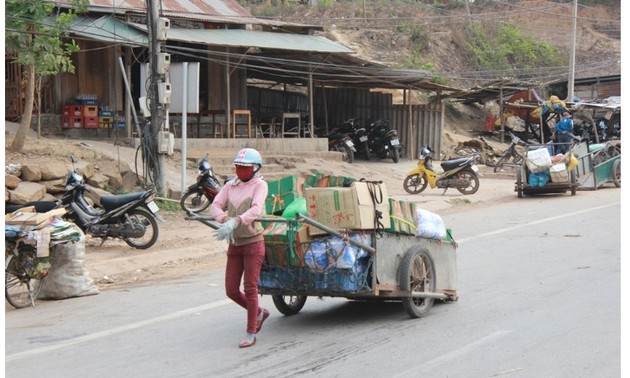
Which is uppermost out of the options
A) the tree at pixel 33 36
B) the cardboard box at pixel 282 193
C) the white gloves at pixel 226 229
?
the tree at pixel 33 36

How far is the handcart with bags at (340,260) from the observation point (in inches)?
320

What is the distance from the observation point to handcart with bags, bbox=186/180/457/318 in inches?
320

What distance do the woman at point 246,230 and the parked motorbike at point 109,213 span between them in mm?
6728

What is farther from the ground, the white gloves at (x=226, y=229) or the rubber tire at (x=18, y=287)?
the white gloves at (x=226, y=229)

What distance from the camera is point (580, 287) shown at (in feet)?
34.3

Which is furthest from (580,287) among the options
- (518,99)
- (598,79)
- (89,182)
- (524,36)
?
(524,36)

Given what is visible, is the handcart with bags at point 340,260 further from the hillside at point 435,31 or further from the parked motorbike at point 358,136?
the hillside at point 435,31

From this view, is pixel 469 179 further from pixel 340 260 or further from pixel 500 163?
pixel 340 260

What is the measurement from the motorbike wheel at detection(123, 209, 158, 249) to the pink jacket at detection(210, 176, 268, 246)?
6985 mm

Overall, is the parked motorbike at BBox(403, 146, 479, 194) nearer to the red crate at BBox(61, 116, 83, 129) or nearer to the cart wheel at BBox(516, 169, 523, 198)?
the cart wheel at BBox(516, 169, 523, 198)

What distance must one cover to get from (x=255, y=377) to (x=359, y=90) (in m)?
28.1

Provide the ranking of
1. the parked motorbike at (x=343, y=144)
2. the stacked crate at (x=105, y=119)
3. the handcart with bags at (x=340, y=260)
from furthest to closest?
the parked motorbike at (x=343, y=144) → the stacked crate at (x=105, y=119) → the handcart with bags at (x=340, y=260)

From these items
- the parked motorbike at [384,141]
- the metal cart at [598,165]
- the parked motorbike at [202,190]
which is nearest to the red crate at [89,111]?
the parked motorbike at [202,190]

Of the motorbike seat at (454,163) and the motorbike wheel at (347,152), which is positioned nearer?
the motorbike seat at (454,163)
